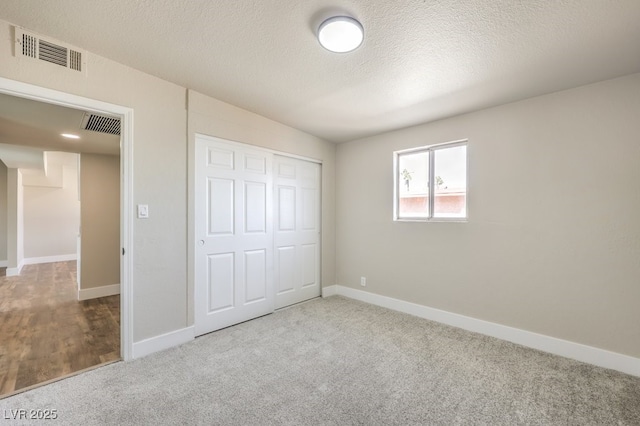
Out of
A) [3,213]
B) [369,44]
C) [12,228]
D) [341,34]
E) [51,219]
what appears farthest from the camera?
[51,219]

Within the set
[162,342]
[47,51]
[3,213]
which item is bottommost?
[162,342]

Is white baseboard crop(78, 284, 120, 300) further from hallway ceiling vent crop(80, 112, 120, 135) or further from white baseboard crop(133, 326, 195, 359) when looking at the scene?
white baseboard crop(133, 326, 195, 359)

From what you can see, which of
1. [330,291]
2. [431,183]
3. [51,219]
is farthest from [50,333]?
[51,219]

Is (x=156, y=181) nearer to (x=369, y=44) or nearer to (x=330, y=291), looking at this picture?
(x=369, y=44)

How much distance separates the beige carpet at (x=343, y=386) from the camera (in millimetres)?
1679

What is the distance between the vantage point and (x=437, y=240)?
3.26m

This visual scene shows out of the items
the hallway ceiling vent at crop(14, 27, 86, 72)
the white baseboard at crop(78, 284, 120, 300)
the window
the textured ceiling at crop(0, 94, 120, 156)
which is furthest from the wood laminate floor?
the window

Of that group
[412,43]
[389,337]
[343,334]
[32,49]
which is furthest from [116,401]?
[412,43]

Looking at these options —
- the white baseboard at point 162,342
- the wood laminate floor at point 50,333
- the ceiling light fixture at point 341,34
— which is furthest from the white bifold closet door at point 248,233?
the ceiling light fixture at point 341,34

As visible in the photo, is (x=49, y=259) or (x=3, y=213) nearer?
(x=3, y=213)

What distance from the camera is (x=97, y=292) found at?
4.24 metres

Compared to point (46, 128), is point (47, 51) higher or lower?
higher

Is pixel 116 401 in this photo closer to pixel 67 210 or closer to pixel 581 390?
pixel 581 390

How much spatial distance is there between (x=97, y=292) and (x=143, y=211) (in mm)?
2949
